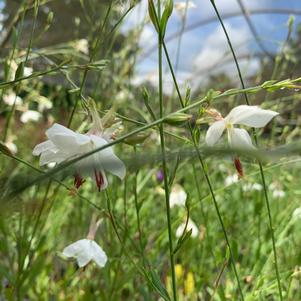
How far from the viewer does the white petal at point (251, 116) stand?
600mm

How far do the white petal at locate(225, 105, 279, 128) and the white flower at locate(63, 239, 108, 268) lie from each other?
0.34 m

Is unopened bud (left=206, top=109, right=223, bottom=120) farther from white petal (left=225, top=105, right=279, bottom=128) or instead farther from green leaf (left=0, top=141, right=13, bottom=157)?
green leaf (left=0, top=141, right=13, bottom=157)

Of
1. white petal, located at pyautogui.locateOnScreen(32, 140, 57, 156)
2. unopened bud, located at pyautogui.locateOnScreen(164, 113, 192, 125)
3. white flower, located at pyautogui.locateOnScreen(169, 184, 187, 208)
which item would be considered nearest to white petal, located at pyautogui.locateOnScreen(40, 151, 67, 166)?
white petal, located at pyautogui.locateOnScreen(32, 140, 57, 156)

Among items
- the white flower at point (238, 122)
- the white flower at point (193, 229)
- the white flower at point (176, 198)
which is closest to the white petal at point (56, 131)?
the white flower at point (238, 122)

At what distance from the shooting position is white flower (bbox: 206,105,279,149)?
1.98 ft

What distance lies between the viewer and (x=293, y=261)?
3.80 ft

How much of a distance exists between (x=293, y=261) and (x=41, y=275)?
0.55 metres

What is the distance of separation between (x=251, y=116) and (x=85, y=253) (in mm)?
377

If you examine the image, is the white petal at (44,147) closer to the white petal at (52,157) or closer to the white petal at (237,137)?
the white petal at (52,157)

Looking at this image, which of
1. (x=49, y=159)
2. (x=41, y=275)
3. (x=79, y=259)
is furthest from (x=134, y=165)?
(x=41, y=275)

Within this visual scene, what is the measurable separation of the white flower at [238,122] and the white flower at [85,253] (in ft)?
1.05

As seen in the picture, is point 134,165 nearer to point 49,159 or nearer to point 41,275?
point 49,159

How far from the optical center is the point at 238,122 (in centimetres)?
63

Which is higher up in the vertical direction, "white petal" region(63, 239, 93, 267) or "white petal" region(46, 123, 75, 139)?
"white petal" region(46, 123, 75, 139)
